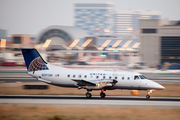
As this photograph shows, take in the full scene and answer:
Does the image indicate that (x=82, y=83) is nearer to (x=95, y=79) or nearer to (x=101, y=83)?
(x=95, y=79)

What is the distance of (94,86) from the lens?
23719mm

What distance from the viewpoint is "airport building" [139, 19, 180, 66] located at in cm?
8856

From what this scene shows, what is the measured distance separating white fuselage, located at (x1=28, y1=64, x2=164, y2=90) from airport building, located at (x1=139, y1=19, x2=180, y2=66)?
68.6 m

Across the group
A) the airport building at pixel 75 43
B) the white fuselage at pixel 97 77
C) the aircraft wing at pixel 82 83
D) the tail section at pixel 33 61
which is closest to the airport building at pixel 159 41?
the airport building at pixel 75 43

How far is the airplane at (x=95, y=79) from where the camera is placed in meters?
23.7

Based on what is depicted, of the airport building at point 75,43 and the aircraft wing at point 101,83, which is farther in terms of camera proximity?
the airport building at point 75,43

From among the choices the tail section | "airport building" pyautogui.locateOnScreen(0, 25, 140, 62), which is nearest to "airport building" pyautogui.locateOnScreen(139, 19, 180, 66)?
"airport building" pyautogui.locateOnScreen(0, 25, 140, 62)

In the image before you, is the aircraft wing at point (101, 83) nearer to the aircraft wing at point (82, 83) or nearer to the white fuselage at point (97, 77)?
the aircraft wing at point (82, 83)

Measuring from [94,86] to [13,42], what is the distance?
94839 mm

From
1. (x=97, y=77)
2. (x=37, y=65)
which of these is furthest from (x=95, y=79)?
(x=37, y=65)

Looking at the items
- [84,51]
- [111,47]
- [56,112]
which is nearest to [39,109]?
[56,112]

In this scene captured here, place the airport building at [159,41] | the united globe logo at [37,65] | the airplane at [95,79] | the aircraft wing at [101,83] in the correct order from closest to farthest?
the aircraft wing at [101,83]
the airplane at [95,79]
the united globe logo at [37,65]
the airport building at [159,41]

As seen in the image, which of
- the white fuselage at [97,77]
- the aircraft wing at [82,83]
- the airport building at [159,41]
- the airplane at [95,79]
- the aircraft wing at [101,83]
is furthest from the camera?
the airport building at [159,41]

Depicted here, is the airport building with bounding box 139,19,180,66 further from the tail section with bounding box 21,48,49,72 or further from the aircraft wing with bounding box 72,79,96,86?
the aircraft wing with bounding box 72,79,96,86
